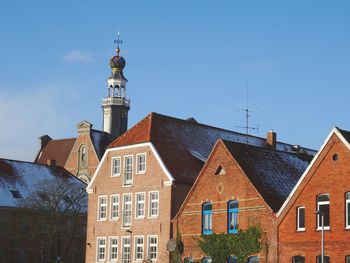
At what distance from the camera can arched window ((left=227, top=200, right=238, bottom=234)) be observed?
50.3 m

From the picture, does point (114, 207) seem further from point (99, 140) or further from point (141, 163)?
point (99, 140)

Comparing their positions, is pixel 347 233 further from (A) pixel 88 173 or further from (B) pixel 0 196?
(A) pixel 88 173

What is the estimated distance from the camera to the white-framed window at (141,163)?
59.5 meters

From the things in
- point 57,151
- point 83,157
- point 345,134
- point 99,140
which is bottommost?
point 345,134

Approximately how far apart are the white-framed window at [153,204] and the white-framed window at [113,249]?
4.39m

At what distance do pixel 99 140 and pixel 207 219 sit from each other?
47.2 meters

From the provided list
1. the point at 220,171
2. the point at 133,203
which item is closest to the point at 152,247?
the point at 133,203

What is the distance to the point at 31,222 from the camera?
71938mm

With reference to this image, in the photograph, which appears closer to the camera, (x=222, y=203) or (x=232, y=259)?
(x=232, y=259)

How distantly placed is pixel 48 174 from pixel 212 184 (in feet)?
115

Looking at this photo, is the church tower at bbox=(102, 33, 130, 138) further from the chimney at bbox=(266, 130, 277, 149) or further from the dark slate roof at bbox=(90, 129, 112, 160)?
the chimney at bbox=(266, 130, 277, 149)

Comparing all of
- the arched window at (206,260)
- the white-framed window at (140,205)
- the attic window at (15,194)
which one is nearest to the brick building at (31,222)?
the attic window at (15,194)

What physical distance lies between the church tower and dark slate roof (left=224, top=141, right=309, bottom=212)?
5920 cm

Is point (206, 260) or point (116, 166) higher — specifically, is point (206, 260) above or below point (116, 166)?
below
